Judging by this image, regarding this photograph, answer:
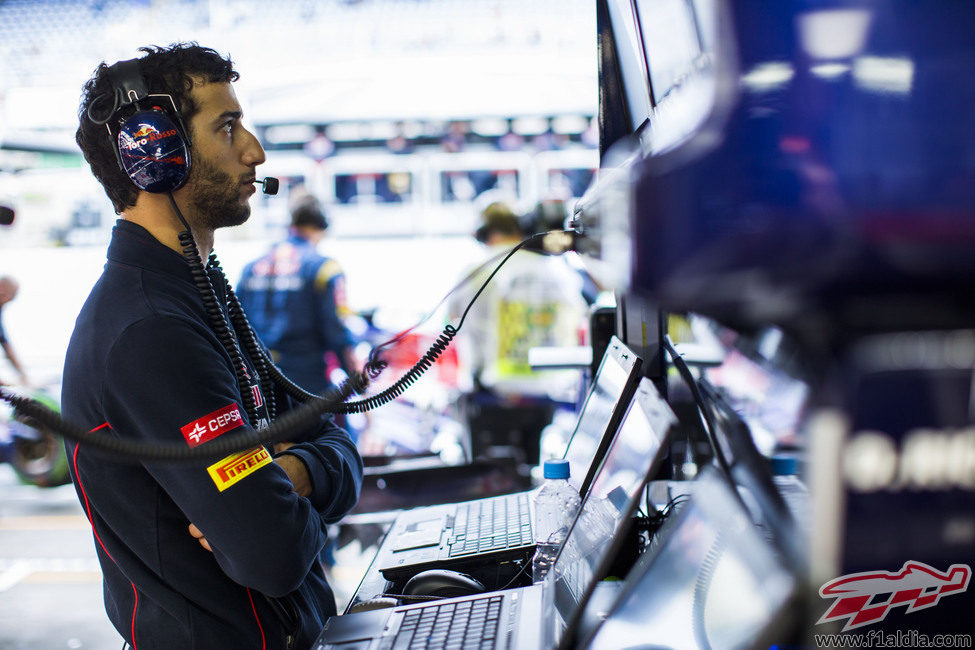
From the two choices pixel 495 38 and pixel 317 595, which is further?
pixel 495 38

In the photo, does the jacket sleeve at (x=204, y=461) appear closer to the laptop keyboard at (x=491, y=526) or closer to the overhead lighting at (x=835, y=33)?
the laptop keyboard at (x=491, y=526)

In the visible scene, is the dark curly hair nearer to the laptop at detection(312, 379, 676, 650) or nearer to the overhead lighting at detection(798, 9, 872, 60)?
the laptop at detection(312, 379, 676, 650)

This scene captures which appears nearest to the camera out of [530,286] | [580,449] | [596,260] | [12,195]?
[596,260]

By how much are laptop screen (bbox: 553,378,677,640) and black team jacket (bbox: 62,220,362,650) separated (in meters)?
0.37

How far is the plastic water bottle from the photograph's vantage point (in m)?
1.10

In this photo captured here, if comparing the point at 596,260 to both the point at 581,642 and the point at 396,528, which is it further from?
the point at 396,528

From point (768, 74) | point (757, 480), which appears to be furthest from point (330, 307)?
point (768, 74)

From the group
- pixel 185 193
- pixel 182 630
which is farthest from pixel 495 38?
pixel 182 630

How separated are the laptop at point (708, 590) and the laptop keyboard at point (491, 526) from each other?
413 millimetres

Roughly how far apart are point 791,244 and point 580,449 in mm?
948

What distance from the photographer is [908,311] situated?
0.46 metres

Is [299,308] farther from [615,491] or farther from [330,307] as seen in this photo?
[615,491]

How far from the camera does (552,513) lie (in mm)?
1229

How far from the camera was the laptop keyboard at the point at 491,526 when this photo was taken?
1.16 m
